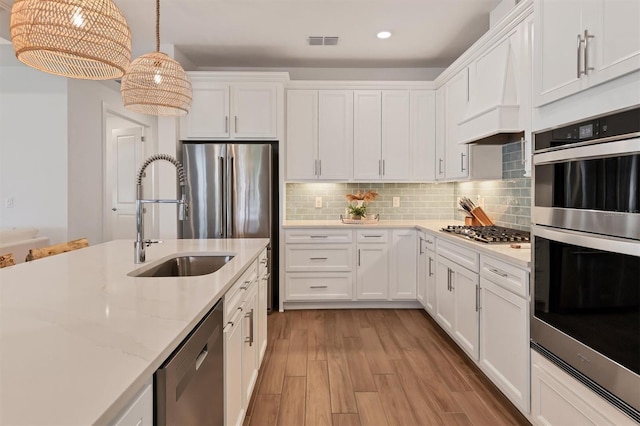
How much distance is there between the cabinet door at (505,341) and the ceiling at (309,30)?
2386mm

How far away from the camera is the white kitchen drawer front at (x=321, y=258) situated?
4.02 meters

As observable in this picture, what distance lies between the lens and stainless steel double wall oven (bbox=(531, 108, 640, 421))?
1251mm

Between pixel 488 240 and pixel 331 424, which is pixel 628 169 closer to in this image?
pixel 488 240

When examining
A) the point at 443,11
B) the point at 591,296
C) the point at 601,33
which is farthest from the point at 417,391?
the point at 443,11

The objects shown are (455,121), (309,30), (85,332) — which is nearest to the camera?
(85,332)

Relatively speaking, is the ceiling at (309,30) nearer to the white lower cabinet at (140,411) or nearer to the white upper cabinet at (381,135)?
the white upper cabinet at (381,135)

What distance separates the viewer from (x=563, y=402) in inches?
63.3

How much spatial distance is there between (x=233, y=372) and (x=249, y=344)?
16.6 inches

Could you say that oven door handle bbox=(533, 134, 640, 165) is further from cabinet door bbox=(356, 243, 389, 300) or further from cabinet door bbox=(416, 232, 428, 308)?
cabinet door bbox=(356, 243, 389, 300)

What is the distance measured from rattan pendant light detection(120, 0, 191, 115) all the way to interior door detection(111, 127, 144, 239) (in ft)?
11.3

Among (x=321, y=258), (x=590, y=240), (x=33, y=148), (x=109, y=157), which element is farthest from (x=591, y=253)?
(x=109, y=157)

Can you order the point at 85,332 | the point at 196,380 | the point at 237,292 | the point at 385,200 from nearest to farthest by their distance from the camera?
the point at 85,332 → the point at 196,380 → the point at 237,292 → the point at 385,200

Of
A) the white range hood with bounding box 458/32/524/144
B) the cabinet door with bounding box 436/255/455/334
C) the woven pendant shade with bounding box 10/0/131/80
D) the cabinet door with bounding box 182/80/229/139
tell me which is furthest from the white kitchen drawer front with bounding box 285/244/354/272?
the woven pendant shade with bounding box 10/0/131/80

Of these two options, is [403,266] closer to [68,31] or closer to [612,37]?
[612,37]
